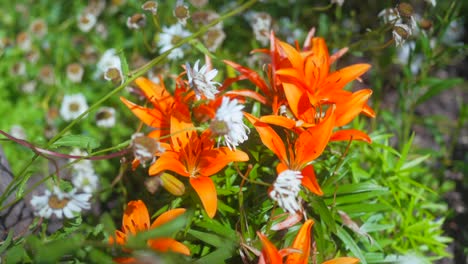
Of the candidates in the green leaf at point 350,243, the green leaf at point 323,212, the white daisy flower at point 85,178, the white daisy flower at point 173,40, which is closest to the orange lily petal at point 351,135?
the green leaf at point 323,212

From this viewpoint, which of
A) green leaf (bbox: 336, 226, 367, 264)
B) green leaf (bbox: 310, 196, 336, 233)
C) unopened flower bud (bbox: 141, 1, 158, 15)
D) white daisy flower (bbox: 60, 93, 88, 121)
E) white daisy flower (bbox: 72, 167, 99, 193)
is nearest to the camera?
green leaf (bbox: 310, 196, 336, 233)

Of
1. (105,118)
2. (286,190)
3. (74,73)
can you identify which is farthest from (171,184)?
(74,73)

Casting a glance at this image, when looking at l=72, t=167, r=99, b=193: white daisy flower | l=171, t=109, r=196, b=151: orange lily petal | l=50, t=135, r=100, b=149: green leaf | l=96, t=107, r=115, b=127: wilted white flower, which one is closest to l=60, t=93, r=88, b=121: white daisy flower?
l=96, t=107, r=115, b=127: wilted white flower

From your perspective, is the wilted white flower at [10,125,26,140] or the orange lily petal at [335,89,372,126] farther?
the wilted white flower at [10,125,26,140]

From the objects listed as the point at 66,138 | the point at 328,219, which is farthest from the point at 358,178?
the point at 66,138

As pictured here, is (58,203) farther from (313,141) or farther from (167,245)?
(313,141)

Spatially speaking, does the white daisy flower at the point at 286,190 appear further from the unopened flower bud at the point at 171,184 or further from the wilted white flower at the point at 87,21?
the wilted white flower at the point at 87,21

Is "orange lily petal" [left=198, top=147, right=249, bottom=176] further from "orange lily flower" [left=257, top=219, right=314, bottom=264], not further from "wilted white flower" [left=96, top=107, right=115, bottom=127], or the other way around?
"wilted white flower" [left=96, top=107, right=115, bottom=127]
